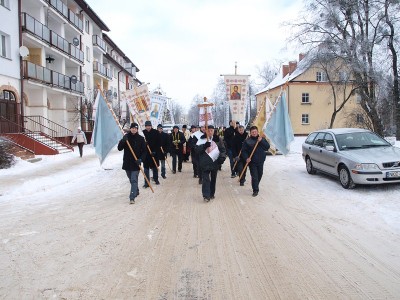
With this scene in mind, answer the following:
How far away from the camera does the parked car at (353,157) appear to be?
28.6 feet

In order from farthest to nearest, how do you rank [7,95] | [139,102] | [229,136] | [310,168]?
1. [7,95]
2. [139,102]
3. [229,136]
4. [310,168]

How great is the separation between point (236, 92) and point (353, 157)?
20.6ft

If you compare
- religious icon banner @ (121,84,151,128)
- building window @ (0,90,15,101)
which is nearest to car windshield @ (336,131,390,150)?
religious icon banner @ (121,84,151,128)

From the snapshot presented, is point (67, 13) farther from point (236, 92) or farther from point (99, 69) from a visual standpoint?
point (236, 92)

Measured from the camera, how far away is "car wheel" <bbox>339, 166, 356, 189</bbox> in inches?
365

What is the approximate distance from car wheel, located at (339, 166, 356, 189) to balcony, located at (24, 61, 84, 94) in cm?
1905

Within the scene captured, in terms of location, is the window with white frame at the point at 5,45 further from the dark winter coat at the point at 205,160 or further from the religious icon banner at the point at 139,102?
the dark winter coat at the point at 205,160

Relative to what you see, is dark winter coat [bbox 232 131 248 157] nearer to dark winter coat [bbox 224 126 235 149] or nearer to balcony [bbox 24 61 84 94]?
dark winter coat [bbox 224 126 235 149]

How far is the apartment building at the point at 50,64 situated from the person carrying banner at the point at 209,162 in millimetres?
13632

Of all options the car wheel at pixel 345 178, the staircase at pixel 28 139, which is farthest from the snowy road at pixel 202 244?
the staircase at pixel 28 139

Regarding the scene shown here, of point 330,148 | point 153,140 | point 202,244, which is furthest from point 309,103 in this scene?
point 202,244

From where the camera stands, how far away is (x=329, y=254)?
4.98 meters

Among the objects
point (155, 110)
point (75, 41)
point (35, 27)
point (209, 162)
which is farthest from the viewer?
point (75, 41)

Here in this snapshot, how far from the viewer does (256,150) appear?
9.52m
